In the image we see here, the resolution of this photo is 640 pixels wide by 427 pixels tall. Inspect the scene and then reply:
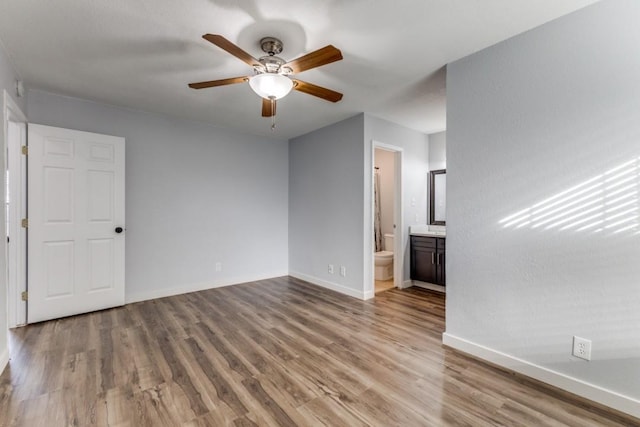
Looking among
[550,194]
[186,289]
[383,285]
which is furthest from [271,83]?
[383,285]

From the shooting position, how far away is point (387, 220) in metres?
5.95

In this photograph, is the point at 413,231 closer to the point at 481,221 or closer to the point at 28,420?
the point at 481,221

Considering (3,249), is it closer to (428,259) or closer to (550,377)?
(550,377)

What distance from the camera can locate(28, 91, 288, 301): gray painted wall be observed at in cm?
364

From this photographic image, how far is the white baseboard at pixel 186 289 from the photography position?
12.1ft

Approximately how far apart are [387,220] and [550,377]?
13.5 ft

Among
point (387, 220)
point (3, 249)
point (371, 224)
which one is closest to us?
point (3, 249)

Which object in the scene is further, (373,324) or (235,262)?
(235,262)

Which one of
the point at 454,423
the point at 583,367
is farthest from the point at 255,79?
the point at 583,367

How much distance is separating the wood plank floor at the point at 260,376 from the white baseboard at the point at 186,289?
420mm

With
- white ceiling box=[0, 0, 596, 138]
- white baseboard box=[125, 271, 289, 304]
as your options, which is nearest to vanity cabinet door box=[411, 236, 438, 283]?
white ceiling box=[0, 0, 596, 138]

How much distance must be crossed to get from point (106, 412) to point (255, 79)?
2.28m

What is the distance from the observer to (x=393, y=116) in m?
3.89

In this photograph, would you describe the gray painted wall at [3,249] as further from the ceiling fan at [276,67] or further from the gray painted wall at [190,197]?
the ceiling fan at [276,67]
